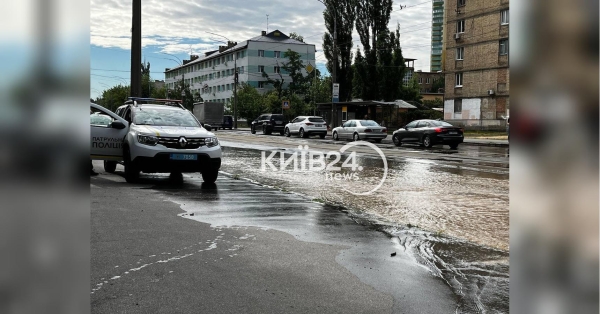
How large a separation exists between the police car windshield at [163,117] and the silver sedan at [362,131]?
21899 mm

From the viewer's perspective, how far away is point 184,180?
12234 mm

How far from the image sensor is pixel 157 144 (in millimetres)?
10891

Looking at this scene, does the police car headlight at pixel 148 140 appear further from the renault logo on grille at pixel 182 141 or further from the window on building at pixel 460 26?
the window on building at pixel 460 26

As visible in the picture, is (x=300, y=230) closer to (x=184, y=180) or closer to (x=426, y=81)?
(x=184, y=180)

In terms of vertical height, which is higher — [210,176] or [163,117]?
[163,117]

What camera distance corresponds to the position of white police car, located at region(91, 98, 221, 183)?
10.9 meters

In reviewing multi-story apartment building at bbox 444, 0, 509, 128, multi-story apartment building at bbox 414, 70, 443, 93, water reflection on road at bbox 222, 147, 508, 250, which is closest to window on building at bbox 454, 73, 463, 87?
multi-story apartment building at bbox 444, 0, 509, 128

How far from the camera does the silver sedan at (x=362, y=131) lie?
33250 mm

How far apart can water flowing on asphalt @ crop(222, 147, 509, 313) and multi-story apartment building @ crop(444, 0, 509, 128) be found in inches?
1232

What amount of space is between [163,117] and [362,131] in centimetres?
2248

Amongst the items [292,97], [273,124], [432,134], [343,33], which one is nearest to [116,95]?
[292,97]

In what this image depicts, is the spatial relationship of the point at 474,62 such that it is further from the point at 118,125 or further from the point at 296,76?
the point at 296,76
